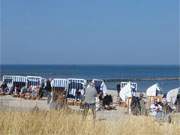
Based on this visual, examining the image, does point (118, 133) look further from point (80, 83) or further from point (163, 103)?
point (80, 83)

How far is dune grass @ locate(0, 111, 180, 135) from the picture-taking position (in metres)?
8.01

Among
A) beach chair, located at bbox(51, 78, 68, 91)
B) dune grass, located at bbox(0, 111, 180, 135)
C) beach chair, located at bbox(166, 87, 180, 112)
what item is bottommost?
beach chair, located at bbox(166, 87, 180, 112)

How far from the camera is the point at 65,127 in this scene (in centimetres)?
815

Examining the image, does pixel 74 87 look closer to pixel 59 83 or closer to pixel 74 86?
pixel 74 86

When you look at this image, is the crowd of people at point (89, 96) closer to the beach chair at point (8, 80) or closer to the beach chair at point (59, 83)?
the beach chair at point (8, 80)

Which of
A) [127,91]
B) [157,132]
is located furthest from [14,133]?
[127,91]

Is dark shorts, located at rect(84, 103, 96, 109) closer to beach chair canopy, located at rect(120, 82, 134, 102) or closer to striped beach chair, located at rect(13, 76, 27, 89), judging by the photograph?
beach chair canopy, located at rect(120, 82, 134, 102)

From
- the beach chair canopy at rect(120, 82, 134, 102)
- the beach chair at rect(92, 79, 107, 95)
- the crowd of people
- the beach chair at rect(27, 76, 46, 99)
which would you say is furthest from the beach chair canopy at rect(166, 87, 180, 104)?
the beach chair at rect(27, 76, 46, 99)

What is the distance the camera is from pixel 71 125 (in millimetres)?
8273

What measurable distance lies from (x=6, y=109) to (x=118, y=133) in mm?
2536

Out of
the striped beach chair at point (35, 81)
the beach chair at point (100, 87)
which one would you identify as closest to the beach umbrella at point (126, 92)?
the beach chair at point (100, 87)

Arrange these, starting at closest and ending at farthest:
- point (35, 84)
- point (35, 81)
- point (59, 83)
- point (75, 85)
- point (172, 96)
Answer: point (172, 96), point (75, 85), point (59, 83), point (35, 84), point (35, 81)

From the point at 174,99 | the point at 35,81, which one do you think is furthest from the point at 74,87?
the point at 174,99

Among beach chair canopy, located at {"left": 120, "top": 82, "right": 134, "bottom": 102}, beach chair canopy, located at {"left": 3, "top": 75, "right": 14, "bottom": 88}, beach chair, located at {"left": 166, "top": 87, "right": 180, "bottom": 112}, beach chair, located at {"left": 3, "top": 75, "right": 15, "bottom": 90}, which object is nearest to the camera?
beach chair, located at {"left": 166, "top": 87, "right": 180, "bottom": 112}
